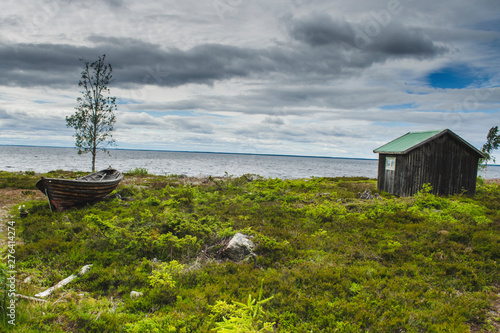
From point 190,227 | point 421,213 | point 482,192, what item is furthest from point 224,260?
point 482,192

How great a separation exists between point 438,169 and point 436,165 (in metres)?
0.31

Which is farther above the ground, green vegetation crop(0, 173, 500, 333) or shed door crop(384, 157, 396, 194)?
shed door crop(384, 157, 396, 194)

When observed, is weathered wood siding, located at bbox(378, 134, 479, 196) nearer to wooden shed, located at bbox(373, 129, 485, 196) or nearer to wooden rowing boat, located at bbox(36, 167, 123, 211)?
wooden shed, located at bbox(373, 129, 485, 196)

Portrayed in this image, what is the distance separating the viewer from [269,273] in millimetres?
7246

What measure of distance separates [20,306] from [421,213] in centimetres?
1422

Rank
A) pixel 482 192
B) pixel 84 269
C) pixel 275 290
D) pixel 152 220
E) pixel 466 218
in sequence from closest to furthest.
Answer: pixel 275 290 < pixel 84 269 < pixel 152 220 < pixel 466 218 < pixel 482 192

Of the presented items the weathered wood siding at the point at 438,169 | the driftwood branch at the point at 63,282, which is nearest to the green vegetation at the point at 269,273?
the driftwood branch at the point at 63,282

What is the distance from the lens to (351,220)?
1194 cm

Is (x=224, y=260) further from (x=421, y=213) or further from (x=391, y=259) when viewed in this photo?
(x=421, y=213)

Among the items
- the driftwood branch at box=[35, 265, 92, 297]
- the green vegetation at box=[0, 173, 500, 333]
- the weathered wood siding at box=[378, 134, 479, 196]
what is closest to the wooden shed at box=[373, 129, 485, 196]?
the weathered wood siding at box=[378, 134, 479, 196]

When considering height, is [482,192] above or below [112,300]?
above

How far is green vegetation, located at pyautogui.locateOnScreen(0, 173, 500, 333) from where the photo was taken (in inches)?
206

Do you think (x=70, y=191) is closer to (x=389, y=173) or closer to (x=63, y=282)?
(x=63, y=282)

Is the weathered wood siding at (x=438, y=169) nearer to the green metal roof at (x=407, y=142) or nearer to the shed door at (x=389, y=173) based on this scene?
the shed door at (x=389, y=173)
